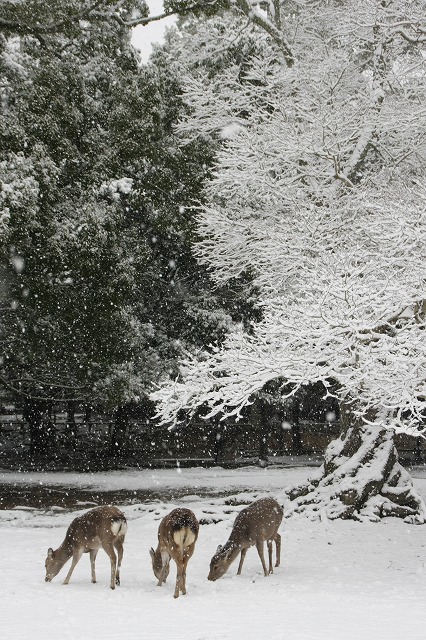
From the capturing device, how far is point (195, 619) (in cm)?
669

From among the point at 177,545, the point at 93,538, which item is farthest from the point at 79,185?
the point at 177,545

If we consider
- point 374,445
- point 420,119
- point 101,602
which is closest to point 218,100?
point 420,119

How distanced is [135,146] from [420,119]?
306 inches

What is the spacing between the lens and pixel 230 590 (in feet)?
26.7

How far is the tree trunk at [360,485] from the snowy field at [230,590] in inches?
16.0

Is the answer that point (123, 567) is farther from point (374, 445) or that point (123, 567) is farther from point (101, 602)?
point (374, 445)

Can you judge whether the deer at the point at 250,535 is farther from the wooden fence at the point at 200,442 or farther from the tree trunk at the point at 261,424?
the wooden fence at the point at 200,442

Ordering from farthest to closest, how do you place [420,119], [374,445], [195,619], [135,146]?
[135,146], [374,445], [420,119], [195,619]

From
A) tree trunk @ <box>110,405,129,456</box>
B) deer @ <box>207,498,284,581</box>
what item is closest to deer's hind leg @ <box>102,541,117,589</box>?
deer @ <box>207,498,284,581</box>

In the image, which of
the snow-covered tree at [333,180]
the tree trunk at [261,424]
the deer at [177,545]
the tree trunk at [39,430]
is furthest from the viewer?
the tree trunk at [39,430]

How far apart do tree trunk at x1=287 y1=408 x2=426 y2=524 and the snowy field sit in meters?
0.41

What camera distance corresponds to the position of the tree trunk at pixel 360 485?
13.2 metres

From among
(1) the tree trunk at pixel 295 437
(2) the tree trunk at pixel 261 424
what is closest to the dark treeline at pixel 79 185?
(2) the tree trunk at pixel 261 424

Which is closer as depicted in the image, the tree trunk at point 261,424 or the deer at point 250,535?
the deer at point 250,535
